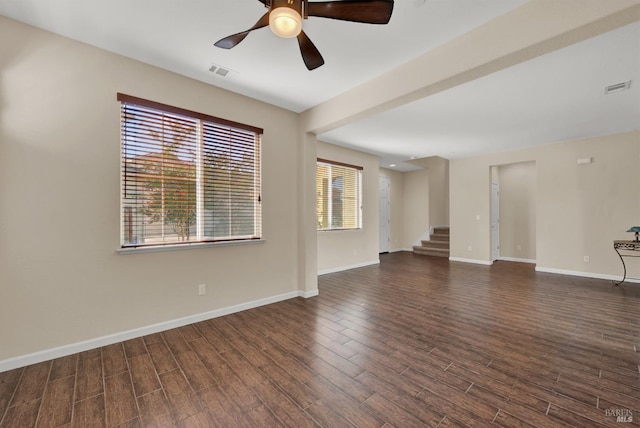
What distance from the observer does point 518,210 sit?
724 cm

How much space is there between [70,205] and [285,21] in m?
2.46

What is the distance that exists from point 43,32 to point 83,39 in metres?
0.27

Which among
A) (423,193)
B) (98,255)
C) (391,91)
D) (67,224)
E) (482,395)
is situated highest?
(391,91)

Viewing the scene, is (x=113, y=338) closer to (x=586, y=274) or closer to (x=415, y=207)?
(x=586, y=274)

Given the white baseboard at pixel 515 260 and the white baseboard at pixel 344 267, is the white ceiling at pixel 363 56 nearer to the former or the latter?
the white baseboard at pixel 344 267

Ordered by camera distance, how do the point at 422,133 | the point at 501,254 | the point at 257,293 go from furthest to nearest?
1. the point at 501,254
2. the point at 422,133
3. the point at 257,293

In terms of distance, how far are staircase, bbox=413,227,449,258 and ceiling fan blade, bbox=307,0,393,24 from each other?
7579 millimetres

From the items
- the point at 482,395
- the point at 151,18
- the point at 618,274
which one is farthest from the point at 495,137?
the point at 151,18

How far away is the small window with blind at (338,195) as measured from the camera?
580 centimetres

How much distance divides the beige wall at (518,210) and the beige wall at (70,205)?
781cm

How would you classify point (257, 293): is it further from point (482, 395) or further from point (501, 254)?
point (501, 254)

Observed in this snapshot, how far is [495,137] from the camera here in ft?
17.3

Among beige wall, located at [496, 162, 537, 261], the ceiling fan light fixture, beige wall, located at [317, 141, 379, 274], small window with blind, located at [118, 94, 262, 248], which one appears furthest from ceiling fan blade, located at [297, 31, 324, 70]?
beige wall, located at [496, 162, 537, 261]

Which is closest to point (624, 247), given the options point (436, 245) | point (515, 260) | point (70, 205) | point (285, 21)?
point (515, 260)
